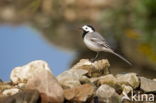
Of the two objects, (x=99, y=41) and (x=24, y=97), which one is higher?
(x=99, y=41)

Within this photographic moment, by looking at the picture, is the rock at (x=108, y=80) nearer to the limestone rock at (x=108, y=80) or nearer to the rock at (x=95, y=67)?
the limestone rock at (x=108, y=80)

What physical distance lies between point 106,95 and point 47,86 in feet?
1.64

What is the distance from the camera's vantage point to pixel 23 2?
11.4m

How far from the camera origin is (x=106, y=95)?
4.52 meters

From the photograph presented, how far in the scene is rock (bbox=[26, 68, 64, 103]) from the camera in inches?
166

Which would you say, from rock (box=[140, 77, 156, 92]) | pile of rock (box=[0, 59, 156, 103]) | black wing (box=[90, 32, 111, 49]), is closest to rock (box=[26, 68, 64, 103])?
pile of rock (box=[0, 59, 156, 103])

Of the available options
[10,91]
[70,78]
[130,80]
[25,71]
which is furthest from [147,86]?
[10,91]

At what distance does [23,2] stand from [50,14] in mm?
768

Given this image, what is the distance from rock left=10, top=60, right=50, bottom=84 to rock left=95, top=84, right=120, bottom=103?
1.48 ft

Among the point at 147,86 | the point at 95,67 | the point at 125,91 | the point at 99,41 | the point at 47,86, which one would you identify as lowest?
the point at 47,86

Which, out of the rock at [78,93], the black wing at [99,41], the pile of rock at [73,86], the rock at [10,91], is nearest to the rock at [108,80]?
the pile of rock at [73,86]

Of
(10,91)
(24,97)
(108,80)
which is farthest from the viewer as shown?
(108,80)

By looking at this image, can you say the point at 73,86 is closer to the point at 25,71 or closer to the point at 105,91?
the point at 105,91

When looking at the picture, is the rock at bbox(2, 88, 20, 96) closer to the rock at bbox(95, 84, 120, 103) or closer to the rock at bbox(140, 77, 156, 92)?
the rock at bbox(95, 84, 120, 103)
